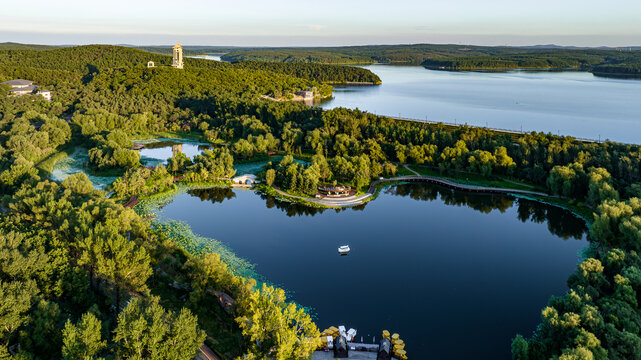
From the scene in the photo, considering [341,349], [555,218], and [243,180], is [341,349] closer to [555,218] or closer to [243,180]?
[243,180]

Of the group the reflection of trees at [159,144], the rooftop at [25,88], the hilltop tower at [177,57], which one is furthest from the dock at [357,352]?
the hilltop tower at [177,57]

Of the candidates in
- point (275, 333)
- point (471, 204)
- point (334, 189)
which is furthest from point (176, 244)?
point (471, 204)

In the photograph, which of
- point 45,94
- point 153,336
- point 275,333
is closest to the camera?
point 153,336

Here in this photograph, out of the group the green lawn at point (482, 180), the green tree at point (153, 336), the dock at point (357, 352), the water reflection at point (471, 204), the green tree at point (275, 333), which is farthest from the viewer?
the green lawn at point (482, 180)

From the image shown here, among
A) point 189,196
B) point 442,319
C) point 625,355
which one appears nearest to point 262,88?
point 189,196

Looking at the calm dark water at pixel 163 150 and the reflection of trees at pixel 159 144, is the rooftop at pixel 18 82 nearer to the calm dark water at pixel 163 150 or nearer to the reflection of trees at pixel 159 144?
the calm dark water at pixel 163 150

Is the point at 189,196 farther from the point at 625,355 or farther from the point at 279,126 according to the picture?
the point at 625,355

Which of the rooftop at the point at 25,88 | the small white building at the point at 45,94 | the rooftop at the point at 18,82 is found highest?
the rooftop at the point at 18,82

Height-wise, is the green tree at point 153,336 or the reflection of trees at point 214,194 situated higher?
the green tree at point 153,336
